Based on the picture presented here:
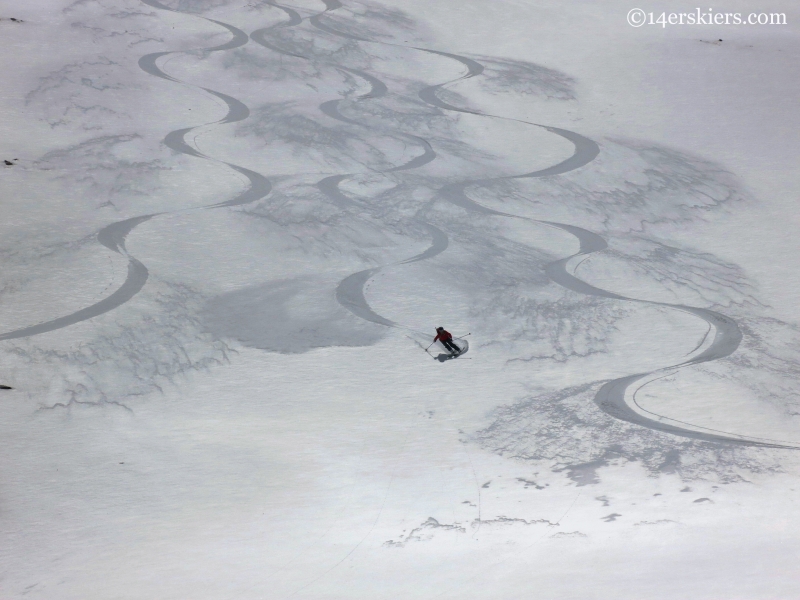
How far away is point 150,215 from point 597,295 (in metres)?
6.72

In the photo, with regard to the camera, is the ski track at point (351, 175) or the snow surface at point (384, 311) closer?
the snow surface at point (384, 311)

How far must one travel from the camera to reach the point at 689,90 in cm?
1855

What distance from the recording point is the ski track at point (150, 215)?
10656 millimetres

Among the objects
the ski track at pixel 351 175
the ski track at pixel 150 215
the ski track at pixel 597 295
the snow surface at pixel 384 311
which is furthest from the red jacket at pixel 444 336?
the ski track at pixel 150 215

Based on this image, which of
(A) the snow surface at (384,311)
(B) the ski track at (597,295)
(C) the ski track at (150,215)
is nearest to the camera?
(A) the snow surface at (384,311)

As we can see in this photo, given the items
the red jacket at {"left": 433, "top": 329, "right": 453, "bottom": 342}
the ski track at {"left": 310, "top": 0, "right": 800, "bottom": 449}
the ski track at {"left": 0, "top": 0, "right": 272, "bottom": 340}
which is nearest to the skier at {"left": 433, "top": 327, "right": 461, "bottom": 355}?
the red jacket at {"left": 433, "top": 329, "right": 453, "bottom": 342}

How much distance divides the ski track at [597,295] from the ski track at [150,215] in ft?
8.92

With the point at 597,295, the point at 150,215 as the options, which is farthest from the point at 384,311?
the point at 150,215

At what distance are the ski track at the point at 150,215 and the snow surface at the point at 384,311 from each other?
0.07 metres

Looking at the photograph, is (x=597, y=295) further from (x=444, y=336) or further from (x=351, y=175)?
(x=351, y=175)

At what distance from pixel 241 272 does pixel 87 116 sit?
5.39 metres

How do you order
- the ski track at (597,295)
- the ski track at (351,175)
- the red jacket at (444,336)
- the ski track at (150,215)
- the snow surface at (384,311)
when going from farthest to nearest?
the ski track at (351,175) < the ski track at (150,215) < the red jacket at (444,336) < the ski track at (597,295) < the snow surface at (384,311)

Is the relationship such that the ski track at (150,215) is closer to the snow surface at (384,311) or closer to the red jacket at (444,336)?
the snow surface at (384,311)

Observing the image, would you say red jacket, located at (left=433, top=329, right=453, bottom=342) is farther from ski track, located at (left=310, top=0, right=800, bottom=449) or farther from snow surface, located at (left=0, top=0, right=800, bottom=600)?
ski track, located at (left=310, top=0, right=800, bottom=449)
